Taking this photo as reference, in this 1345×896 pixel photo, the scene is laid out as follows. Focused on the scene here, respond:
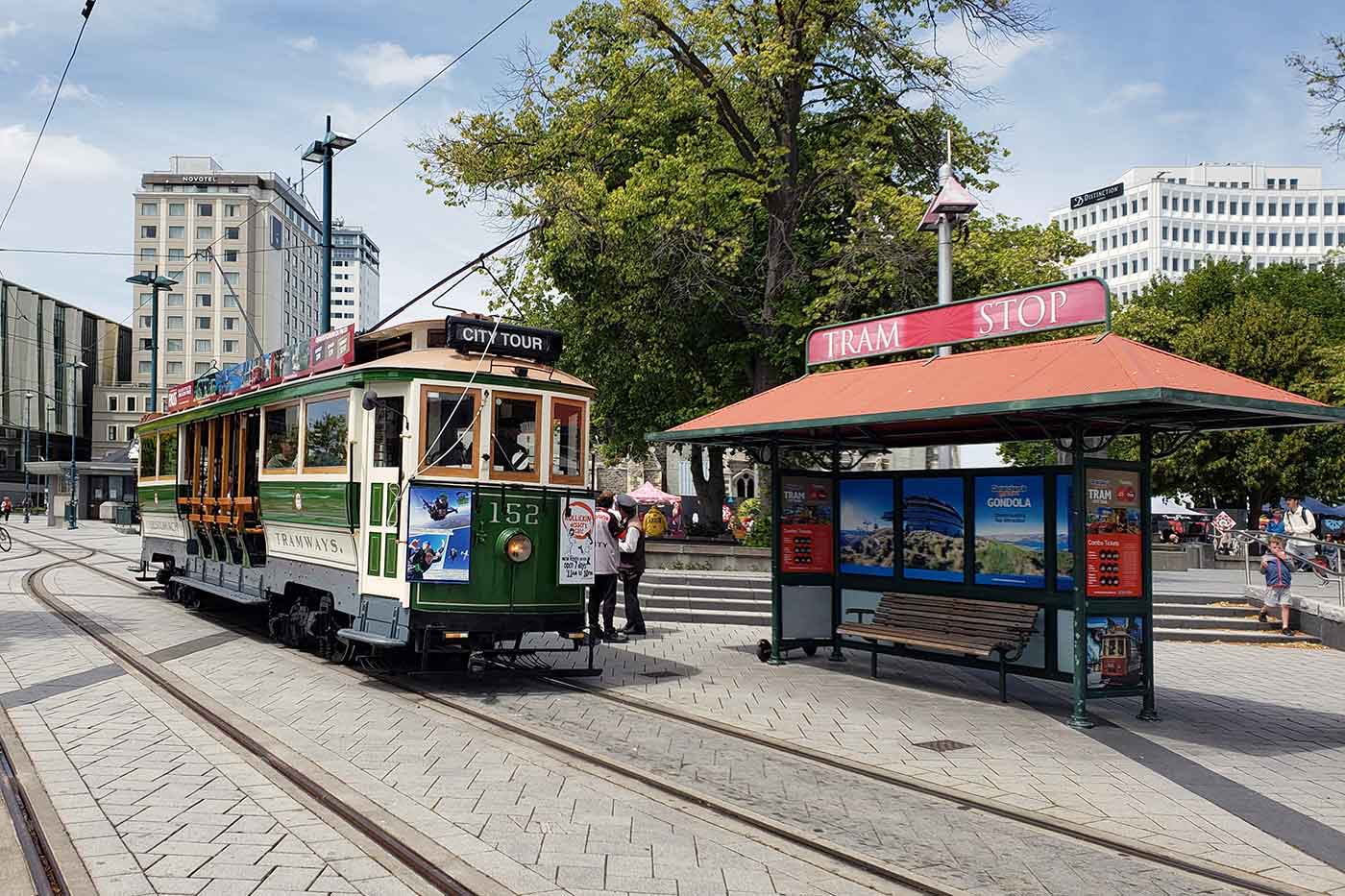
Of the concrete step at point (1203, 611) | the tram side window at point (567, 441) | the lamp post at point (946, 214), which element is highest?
the lamp post at point (946, 214)

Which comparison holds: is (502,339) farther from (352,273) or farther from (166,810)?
(352,273)

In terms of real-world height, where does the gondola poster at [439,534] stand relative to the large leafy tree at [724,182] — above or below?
below

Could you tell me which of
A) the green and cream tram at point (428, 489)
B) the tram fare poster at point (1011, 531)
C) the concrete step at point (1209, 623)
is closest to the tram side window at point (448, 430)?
the green and cream tram at point (428, 489)

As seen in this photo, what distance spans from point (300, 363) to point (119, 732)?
17.9 feet

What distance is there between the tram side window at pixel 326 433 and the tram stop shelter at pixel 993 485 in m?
3.55

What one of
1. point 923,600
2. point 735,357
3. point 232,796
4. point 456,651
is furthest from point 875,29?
point 232,796

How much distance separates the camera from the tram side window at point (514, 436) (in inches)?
435

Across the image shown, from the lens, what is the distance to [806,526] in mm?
13328

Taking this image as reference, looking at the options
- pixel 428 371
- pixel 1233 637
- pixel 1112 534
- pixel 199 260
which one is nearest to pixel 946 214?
pixel 1112 534

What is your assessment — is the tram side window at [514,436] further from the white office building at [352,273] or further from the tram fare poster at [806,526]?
the white office building at [352,273]

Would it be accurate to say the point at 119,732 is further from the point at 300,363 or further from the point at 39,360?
the point at 39,360

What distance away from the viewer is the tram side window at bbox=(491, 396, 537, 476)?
1104 centimetres

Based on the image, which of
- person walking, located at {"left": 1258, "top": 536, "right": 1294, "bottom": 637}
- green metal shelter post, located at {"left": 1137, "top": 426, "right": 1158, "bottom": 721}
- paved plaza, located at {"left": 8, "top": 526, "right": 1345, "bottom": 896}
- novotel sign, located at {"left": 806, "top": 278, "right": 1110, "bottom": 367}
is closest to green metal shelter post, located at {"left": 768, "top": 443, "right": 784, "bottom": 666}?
paved plaza, located at {"left": 8, "top": 526, "right": 1345, "bottom": 896}

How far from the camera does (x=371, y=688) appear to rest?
1077cm
